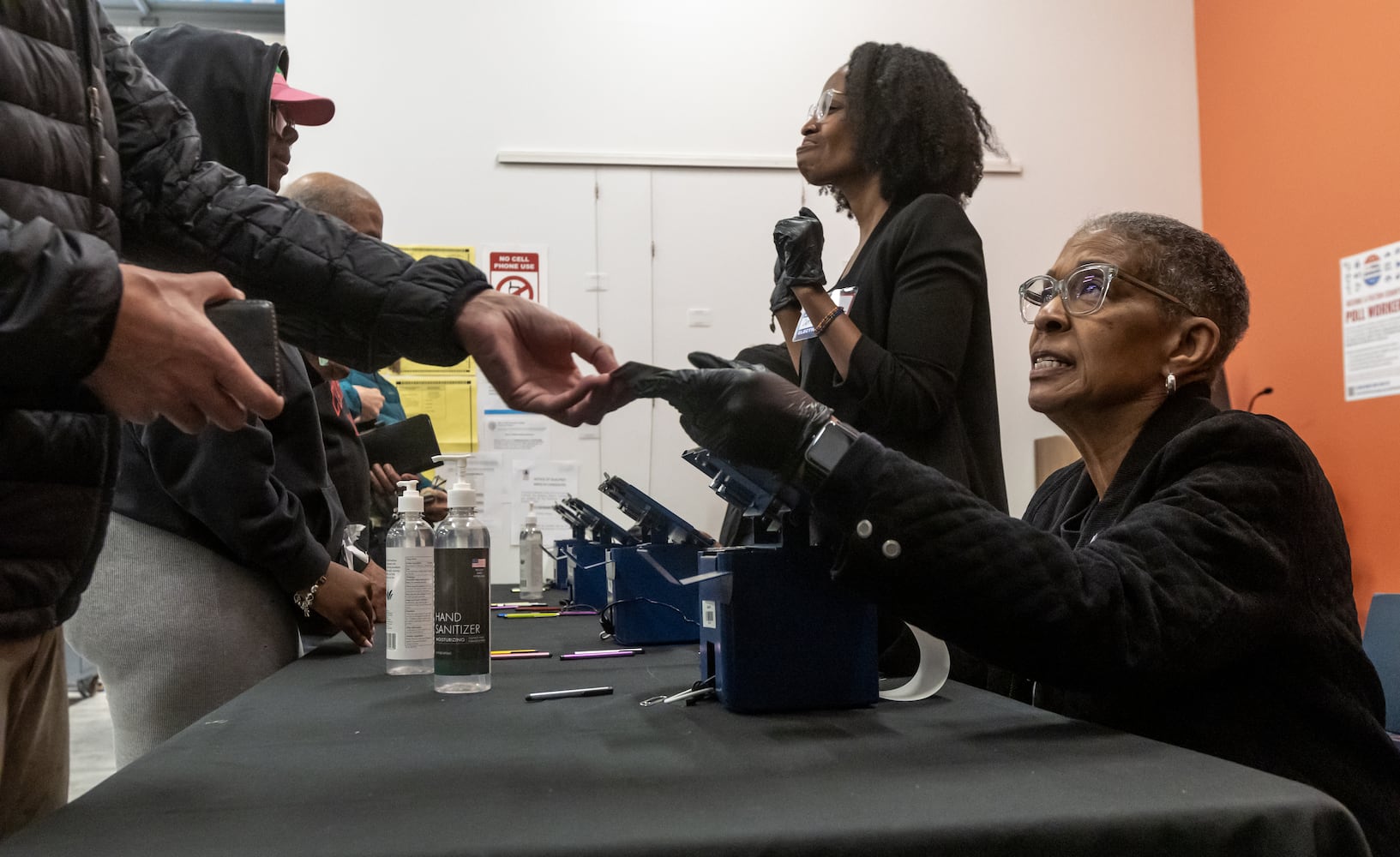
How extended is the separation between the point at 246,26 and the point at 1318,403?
15.6 feet

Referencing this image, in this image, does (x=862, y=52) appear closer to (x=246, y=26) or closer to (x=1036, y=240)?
(x=1036, y=240)

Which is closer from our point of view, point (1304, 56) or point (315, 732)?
point (315, 732)

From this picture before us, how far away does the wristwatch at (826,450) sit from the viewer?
0.94 metres

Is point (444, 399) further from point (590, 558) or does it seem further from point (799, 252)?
point (799, 252)

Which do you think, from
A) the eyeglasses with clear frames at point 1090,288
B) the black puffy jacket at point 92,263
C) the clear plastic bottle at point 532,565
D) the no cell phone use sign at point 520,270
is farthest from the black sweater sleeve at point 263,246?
the no cell phone use sign at point 520,270

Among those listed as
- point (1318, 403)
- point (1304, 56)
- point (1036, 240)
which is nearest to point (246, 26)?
point (1036, 240)

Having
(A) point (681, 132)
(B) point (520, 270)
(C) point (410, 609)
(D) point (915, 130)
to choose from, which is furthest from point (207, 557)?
(A) point (681, 132)

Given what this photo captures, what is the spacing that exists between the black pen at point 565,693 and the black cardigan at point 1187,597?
338 millimetres

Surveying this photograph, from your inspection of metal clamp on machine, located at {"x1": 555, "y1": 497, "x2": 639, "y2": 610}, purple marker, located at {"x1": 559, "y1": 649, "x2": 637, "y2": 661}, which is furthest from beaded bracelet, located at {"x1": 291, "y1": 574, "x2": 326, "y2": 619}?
metal clamp on machine, located at {"x1": 555, "y1": 497, "x2": 639, "y2": 610}

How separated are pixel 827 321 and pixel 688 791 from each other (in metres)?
1.31

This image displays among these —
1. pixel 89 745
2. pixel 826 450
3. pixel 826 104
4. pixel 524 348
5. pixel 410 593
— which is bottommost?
pixel 89 745

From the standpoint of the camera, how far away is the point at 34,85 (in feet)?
2.91

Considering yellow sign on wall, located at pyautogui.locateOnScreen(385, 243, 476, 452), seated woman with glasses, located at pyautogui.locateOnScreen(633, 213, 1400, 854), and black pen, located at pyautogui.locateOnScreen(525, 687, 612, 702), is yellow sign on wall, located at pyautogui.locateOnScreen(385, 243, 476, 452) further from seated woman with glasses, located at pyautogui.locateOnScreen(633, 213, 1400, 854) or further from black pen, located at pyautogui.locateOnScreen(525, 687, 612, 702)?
seated woman with glasses, located at pyautogui.locateOnScreen(633, 213, 1400, 854)

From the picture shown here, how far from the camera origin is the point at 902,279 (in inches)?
74.9
